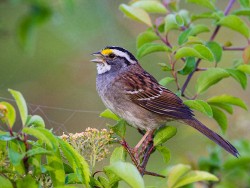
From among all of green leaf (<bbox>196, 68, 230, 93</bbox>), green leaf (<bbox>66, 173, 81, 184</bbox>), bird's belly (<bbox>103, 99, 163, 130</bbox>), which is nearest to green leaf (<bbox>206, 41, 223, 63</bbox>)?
green leaf (<bbox>196, 68, 230, 93</bbox>)

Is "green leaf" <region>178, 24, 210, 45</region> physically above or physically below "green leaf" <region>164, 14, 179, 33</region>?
below

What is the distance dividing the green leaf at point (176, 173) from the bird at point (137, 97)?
1.13m

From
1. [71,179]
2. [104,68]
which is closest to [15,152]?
[71,179]

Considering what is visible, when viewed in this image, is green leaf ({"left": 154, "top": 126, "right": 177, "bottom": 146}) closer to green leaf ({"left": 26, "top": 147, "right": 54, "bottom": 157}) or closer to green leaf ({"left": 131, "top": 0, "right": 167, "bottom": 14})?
green leaf ({"left": 131, "top": 0, "right": 167, "bottom": 14})

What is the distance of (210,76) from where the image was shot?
311 cm

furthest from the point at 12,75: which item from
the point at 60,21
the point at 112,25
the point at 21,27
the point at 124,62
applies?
the point at 21,27

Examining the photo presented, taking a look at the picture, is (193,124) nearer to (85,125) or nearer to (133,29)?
(85,125)

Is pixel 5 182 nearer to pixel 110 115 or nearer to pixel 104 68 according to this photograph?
pixel 110 115

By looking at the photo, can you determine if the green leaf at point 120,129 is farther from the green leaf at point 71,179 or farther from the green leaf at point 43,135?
the green leaf at point 43,135

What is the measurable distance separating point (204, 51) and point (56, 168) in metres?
1.11

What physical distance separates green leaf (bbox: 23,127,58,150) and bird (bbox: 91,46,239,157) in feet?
4.80

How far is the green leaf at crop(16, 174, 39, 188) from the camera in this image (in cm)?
198

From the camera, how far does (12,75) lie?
20.1ft

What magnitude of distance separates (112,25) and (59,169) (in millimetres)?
4583
